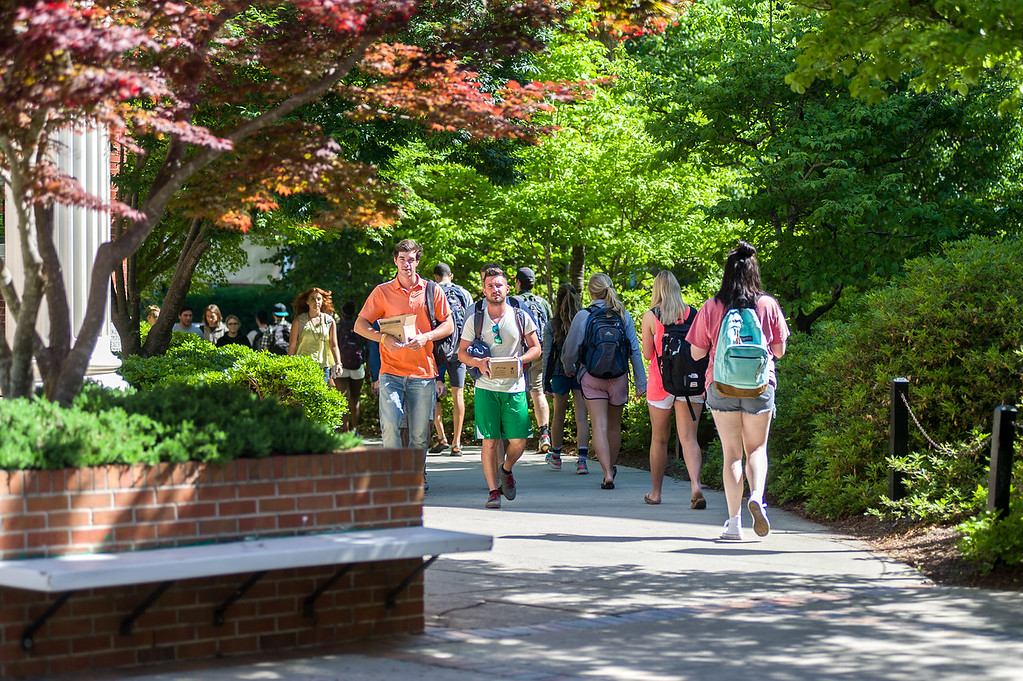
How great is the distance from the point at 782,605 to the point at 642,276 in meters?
17.4

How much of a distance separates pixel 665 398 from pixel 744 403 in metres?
1.79

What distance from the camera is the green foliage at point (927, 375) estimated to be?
8766 mm

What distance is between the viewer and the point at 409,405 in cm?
955

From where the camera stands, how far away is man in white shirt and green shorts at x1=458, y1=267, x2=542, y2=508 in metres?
9.72

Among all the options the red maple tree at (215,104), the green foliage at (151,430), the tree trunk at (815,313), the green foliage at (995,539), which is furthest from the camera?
the tree trunk at (815,313)

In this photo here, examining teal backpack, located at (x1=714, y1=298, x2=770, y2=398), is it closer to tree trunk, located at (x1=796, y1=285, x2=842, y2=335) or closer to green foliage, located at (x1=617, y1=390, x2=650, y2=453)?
green foliage, located at (x1=617, y1=390, x2=650, y2=453)

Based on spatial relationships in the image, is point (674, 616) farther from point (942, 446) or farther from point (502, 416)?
point (502, 416)

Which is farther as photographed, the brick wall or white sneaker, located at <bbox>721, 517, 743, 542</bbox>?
white sneaker, located at <bbox>721, 517, 743, 542</bbox>

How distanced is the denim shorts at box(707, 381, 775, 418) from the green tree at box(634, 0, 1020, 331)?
6842mm

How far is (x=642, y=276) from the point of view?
921 inches

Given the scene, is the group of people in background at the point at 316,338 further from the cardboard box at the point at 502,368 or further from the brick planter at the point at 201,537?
the brick planter at the point at 201,537

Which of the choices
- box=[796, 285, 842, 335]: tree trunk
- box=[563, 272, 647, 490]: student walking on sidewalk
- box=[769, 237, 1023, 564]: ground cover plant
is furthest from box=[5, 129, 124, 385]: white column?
box=[796, 285, 842, 335]: tree trunk

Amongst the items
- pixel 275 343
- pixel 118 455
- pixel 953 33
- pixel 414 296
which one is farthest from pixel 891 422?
pixel 275 343

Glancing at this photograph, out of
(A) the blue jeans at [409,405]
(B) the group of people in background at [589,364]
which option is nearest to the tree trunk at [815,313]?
(B) the group of people in background at [589,364]
